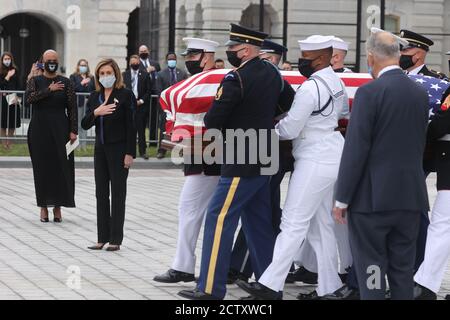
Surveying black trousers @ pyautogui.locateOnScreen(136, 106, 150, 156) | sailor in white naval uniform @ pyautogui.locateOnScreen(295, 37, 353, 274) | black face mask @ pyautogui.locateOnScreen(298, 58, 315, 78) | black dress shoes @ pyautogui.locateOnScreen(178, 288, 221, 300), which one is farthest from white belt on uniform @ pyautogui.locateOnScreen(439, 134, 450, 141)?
black trousers @ pyautogui.locateOnScreen(136, 106, 150, 156)

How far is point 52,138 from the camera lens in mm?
14508

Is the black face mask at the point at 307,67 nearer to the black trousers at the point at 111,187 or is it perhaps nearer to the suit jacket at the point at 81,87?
the black trousers at the point at 111,187

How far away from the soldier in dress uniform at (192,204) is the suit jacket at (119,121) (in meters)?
1.88

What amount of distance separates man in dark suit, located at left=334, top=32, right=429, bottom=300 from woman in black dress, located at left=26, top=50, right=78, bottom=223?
696cm

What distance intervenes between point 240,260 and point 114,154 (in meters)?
2.23

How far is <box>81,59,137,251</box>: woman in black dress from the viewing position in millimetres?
11984

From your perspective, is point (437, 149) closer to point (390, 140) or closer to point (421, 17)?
point (390, 140)

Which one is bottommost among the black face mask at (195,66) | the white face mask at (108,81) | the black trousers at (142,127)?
the black trousers at (142,127)

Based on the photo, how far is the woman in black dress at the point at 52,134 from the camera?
1430 centimetres

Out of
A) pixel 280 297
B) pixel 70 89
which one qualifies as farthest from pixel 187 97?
pixel 70 89

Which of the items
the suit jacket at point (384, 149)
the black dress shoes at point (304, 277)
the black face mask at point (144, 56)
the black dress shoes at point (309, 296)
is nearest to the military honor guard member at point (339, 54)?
the black dress shoes at point (304, 277)

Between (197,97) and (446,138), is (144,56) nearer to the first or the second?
(197,97)

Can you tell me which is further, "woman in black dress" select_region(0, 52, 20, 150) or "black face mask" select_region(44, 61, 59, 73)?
"woman in black dress" select_region(0, 52, 20, 150)

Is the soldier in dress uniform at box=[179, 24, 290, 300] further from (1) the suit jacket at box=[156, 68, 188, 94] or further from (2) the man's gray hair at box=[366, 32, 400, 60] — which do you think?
(1) the suit jacket at box=[156, 68, 188, 94]
